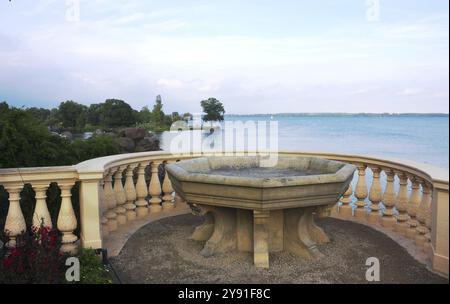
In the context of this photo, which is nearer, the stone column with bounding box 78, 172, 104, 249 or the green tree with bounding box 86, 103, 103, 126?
the stone column with bounding box 78, 172, 104, 249

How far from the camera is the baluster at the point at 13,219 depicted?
4.24 meters

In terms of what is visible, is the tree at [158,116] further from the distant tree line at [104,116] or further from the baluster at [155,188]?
the baluster at [155,188]

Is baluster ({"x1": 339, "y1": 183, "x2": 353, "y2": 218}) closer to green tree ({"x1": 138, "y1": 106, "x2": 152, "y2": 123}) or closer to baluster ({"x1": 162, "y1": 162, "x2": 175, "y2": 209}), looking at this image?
baluster ({"x1": 162, "y1": 162, "x2": 175, "y2": 209})

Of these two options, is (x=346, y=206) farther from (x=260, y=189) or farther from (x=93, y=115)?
(x=93, y=115)

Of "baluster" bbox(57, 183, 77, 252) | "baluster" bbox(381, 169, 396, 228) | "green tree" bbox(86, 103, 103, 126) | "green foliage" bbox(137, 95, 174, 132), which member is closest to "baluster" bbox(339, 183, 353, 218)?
"baluster" bbox(381, 169, 396, 228)

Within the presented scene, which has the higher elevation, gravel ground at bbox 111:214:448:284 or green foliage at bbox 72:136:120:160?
green foliage at bbox 72:136:120:160

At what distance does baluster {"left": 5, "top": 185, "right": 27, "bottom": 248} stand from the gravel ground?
1.11 meters

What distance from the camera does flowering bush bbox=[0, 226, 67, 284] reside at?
12.2 ft

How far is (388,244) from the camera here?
505 centimetres

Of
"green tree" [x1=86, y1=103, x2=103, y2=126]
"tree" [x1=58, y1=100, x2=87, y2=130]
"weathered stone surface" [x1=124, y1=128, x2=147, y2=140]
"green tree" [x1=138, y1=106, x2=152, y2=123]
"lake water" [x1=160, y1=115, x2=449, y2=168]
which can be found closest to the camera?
"lake water" [x1=160, y1=115, x2=449, y2=168]

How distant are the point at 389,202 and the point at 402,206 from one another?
0.28 meters

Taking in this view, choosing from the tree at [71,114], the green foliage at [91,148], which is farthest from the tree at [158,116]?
the green foliage at [91,148]

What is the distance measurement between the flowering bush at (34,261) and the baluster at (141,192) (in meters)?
2.31

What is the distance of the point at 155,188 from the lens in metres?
6.65
